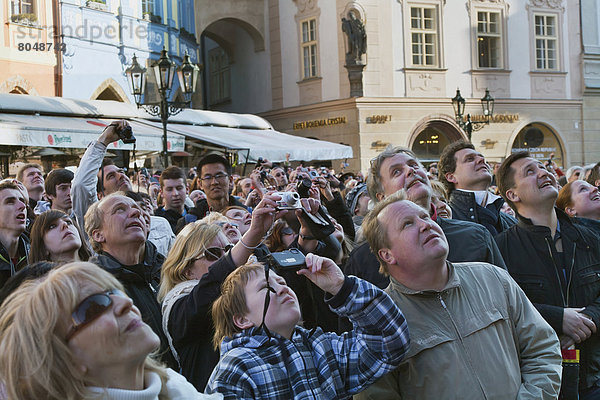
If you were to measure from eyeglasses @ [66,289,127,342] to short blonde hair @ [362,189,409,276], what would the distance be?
4.80ft

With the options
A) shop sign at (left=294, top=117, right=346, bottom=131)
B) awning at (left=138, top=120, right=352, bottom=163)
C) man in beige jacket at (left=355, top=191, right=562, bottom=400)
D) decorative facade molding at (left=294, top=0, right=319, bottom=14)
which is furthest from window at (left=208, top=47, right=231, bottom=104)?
man in beige jacket at (left=355, top=191, right=562, bottom=400)

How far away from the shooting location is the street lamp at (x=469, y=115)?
2163 cm

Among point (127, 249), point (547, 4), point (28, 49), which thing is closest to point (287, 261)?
point (127, 249)

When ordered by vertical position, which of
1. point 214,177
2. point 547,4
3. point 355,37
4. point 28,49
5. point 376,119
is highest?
point 547,4

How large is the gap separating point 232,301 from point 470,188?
2835 millimetres

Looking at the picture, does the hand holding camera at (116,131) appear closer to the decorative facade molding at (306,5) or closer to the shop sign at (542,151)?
the decorative facade molding at (306,5)

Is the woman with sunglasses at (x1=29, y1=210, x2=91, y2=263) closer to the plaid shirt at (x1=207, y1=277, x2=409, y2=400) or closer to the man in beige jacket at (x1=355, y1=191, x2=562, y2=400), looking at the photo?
the plaid shirt at (x1=207, y1=277, x2=409, y2=400)

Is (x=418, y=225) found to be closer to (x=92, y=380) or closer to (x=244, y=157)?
(x=92, y=380)

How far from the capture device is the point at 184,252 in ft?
12.6

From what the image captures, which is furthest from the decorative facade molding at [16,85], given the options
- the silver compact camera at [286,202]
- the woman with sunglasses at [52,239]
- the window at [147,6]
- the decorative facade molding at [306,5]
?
the silver compact camera at [286,202]

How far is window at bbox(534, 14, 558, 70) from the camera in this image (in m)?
26.3

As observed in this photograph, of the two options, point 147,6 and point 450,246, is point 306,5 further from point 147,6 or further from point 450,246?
point 450,246

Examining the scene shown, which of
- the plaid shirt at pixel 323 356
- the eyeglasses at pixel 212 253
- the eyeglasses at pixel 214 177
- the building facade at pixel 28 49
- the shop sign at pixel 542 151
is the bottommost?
the plaid shirt at pixel 323 356

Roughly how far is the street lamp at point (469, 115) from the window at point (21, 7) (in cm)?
1249
